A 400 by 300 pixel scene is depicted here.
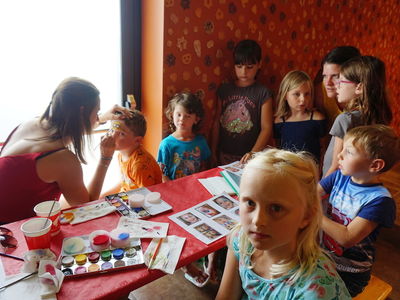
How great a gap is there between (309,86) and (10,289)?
1.97 metres

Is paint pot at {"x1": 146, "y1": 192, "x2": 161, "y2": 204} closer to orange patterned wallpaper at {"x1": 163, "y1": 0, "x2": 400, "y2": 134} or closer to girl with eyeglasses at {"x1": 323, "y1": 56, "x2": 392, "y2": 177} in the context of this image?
orange patterned wallpaper at {"x1": 163, "y1": 0, "x2": 400, "y2": 134}

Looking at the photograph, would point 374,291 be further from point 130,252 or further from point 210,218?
point 130,252

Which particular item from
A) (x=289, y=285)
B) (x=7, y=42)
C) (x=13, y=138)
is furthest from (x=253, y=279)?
(x=7, y=42)

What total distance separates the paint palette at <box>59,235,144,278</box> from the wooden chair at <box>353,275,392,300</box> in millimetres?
1041

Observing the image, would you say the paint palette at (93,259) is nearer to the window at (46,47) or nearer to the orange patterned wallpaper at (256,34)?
the window at (46,47)

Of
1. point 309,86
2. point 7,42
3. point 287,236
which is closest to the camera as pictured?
point 287,236

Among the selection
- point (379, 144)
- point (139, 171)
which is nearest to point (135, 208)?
point (139, 171)

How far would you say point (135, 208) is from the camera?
1.40m

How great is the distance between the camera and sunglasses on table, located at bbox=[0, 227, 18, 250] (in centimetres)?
110

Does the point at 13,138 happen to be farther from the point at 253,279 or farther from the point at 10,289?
the point at 253,279

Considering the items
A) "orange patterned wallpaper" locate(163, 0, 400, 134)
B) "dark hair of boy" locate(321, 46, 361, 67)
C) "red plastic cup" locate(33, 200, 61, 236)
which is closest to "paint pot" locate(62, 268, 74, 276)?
"red plastic cup" locate(33, 200, 61, 236)

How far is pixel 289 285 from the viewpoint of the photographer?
35.9 inches

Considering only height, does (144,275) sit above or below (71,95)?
below

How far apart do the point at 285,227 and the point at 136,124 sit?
1173mm
